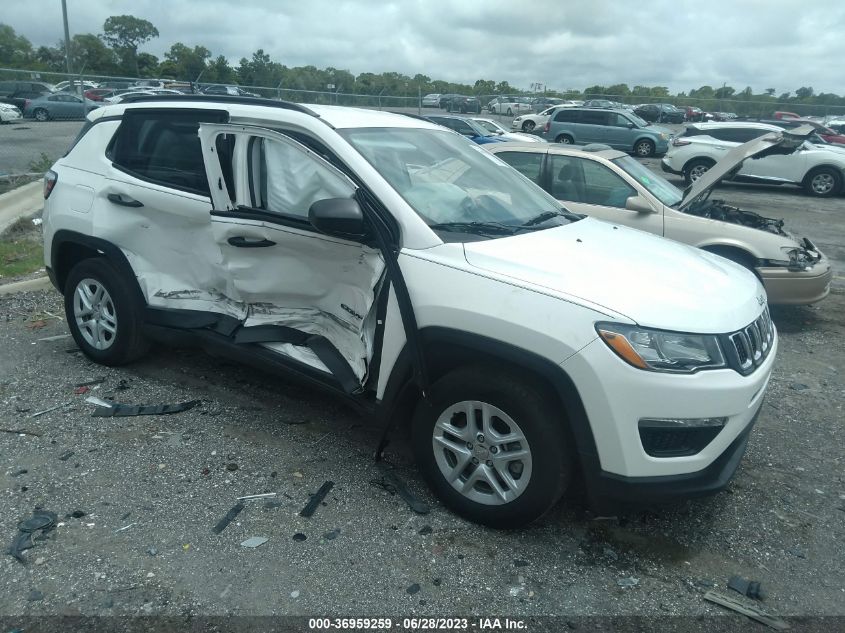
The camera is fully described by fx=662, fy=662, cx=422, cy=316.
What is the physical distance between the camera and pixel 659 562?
302 centimetres

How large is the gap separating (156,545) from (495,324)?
1.83m

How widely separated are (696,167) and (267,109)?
15909mm

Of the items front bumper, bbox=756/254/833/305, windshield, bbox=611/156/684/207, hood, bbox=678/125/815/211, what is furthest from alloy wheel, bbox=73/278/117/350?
front bumper, bbox=756/254/833/305

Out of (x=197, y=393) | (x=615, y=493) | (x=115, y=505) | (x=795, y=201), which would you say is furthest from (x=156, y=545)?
(x=795, y=201)

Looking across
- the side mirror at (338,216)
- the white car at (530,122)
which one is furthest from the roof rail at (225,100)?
the white car at (530,122)

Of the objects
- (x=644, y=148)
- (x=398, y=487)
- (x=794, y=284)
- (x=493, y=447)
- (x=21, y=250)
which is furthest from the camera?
(x=644, y=148)

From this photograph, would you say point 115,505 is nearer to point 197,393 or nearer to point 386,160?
point 197,393

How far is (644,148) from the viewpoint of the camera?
965 inches

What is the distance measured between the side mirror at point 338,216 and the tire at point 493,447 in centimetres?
87

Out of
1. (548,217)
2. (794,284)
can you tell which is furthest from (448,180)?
(794,284)

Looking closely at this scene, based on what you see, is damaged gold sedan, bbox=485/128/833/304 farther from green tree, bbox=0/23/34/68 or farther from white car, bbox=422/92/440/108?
green tree, bbox=0/23/34/68

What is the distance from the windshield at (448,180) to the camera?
347 centimetres

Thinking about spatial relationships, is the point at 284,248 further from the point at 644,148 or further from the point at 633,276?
the point at 644,148

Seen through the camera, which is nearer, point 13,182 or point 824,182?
point 13,182
